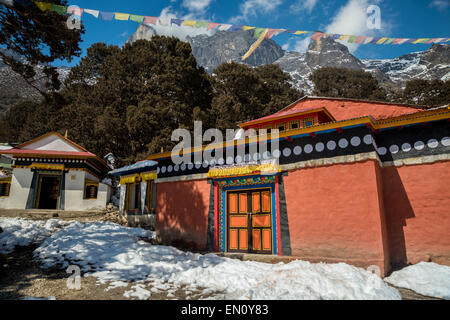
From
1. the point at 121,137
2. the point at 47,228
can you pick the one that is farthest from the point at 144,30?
the point at 47,228

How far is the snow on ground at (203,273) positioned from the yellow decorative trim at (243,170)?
2.85 meters

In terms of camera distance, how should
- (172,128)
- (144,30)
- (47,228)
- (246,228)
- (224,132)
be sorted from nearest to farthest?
(246,228), (47,228), (172,128), (224,132), (144,30)

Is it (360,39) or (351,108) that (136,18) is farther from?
(351,108)

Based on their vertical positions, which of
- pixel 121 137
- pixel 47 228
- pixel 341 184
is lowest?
pixel 47 228

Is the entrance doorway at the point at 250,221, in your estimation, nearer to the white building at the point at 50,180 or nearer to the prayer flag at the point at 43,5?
the prayer flag at the point at 43,5

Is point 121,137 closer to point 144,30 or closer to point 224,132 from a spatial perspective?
point 224,132

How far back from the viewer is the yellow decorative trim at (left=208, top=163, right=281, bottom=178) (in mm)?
8720

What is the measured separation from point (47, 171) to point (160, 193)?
489 inches

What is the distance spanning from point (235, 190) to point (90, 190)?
1454 cm

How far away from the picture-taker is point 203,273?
704 centimetres

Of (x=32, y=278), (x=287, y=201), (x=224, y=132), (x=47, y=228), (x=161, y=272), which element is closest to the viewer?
(x=32, y=278)

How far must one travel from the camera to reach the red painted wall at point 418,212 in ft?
22.9

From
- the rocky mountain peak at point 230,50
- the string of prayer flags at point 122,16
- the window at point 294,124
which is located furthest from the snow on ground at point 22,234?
the rocky mountain peak at point 230,50

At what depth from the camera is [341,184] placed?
24.9 ft
